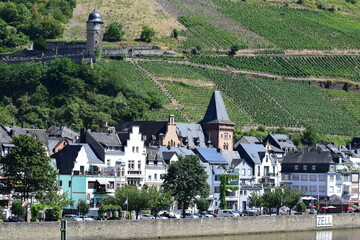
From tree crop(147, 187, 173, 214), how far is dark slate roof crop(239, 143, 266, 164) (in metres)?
28.1

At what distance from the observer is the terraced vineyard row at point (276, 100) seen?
6973 inches

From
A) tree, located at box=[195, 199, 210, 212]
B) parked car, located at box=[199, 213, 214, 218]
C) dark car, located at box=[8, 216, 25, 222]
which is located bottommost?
dark car, located at box=[8, 216, 25, 222]

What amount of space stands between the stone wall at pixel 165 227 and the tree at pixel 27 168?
7154mm

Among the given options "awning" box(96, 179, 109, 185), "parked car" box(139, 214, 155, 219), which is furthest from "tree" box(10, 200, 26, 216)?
"awning" box(96, 179, 109, 185)

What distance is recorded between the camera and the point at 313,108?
187000 mm

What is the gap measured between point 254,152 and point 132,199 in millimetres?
33346

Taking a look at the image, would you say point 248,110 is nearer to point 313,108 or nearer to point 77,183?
point 313,108

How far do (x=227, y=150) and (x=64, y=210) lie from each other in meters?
31.7

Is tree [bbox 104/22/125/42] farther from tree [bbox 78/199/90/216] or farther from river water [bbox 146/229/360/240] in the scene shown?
tree [bbox 78/199/90/216]

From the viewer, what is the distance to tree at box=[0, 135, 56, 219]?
94688mm

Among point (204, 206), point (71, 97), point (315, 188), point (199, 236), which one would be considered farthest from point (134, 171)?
point (71, 97)

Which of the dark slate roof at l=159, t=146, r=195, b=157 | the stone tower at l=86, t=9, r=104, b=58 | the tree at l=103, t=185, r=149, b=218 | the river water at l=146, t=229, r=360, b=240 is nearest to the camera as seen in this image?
the tree at l=103, t=185, r=149, b=218

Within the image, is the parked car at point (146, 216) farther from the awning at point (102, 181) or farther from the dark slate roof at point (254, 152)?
the dark slate roof at point (254, 152)

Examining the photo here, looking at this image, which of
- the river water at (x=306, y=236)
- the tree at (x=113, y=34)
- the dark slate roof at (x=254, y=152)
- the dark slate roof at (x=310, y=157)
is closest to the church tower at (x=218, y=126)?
the dark slate roof at (x=254, y=152)
